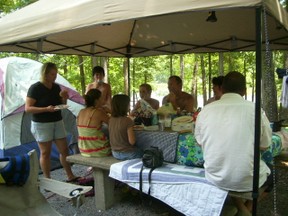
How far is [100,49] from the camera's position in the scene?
625 cm

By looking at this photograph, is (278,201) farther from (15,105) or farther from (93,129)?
(15,105)

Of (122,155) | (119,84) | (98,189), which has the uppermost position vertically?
(119,84)

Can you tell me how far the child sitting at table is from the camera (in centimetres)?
340

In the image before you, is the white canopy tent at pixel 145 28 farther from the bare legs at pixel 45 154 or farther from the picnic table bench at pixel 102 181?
the picnic table bench at pixel 102 181

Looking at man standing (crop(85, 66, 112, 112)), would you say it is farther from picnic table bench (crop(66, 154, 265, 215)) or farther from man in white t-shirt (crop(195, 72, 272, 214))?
man in white t-shirt (crop(195, 72, 272, 214))

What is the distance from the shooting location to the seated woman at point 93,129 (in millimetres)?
3680

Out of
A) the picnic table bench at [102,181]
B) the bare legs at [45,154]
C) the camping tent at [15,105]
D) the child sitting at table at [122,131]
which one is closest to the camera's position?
the child sitting at table at [122,131]

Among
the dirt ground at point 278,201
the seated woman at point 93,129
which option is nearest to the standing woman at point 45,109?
the seated woman at point 93,129

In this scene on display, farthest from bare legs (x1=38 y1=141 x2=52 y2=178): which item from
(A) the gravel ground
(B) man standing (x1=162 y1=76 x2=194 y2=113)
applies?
(B) man standing (x1=162 y1=76 x2=194 y2=113)

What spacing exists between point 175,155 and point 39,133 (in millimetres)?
1819

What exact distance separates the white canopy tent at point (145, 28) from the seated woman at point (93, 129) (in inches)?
33.9

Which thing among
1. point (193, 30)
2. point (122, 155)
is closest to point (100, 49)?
point (193, 30)

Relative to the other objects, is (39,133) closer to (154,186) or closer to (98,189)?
(98,189)

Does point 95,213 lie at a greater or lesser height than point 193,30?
lesser
